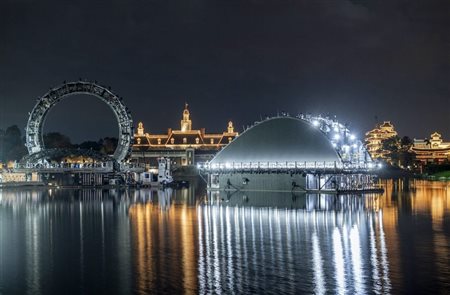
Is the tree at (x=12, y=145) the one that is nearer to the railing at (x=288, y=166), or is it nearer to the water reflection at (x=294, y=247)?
the railing at (x=288, y=166)

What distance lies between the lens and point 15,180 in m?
117

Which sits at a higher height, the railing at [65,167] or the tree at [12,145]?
the tree at [12,145]

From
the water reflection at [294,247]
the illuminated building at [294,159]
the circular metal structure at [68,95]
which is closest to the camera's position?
the water reflection at [294,247]

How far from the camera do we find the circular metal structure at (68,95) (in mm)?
117625

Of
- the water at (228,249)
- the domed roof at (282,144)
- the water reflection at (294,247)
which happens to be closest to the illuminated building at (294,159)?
the domed roof at (282,144)

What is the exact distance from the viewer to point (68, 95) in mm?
118625

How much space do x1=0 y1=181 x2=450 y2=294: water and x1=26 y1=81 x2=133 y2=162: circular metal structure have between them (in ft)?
188

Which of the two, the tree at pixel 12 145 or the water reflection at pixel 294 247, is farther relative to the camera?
the tree at pixel 12 145

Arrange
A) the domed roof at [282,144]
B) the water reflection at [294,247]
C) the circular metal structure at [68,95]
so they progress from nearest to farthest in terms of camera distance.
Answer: the water reflection at [294,247], the domed roof at [282,144], the circular metal structure at [68,95]

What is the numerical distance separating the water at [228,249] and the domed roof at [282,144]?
1921 cm

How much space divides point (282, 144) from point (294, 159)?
3205 mm

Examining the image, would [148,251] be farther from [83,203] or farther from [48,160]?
[48,160]

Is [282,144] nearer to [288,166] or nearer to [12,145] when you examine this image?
[288,166]

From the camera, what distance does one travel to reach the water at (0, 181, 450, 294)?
27.4 metres
